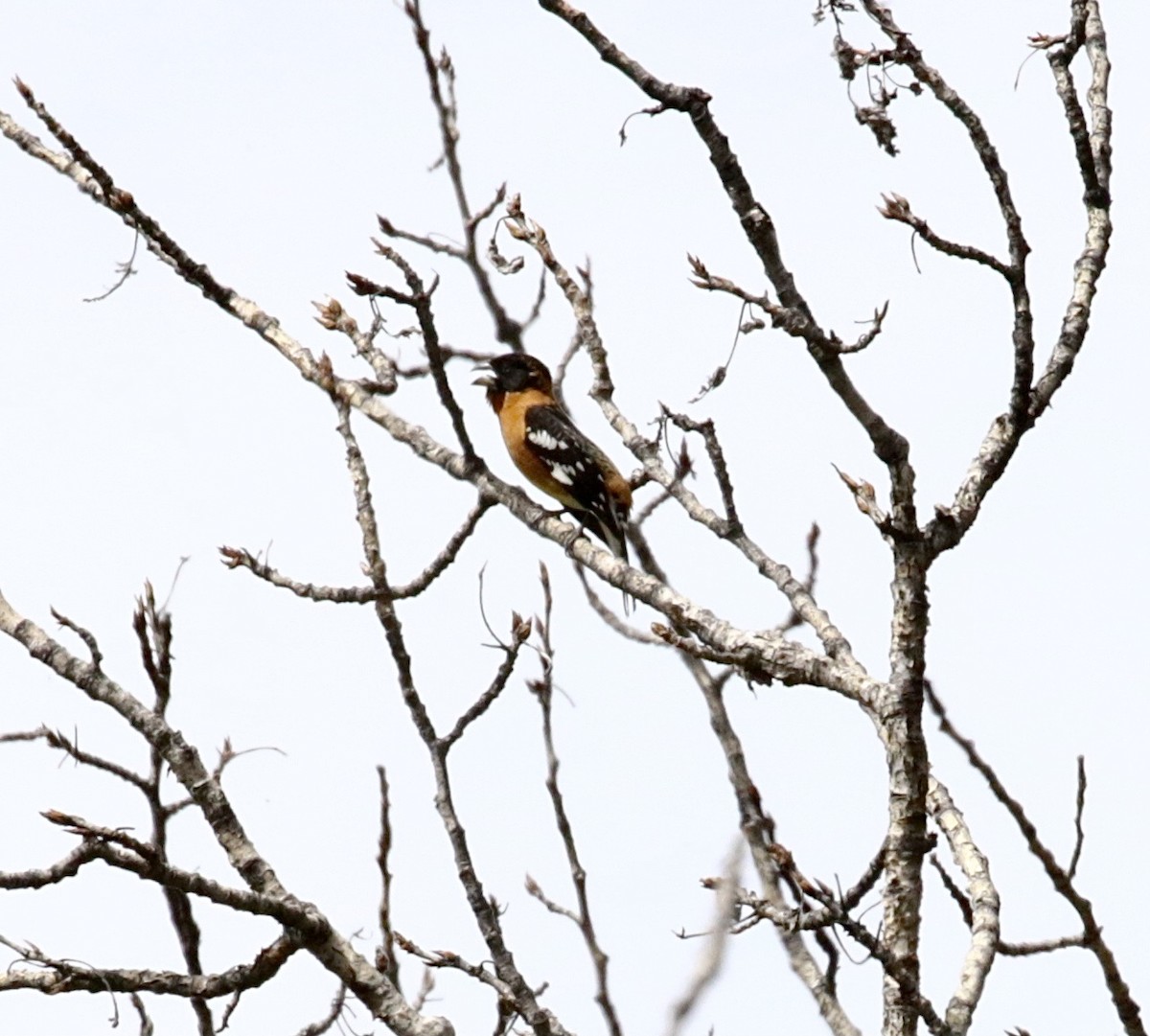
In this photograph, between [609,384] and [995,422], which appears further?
[609,384]

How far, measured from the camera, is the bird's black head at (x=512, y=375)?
10.7 meters

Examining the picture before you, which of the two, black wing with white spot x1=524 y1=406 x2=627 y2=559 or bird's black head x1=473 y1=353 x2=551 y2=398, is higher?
bird's black head x1=473 y1=353 x2=551 y2=398

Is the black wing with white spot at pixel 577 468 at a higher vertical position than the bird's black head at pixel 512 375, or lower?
lower

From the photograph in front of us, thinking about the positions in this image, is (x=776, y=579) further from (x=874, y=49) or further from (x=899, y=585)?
(x=874, y=49)

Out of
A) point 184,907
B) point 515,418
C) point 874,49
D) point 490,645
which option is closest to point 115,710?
point 184,907

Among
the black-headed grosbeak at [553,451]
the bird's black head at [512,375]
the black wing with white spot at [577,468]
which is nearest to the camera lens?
the black wing with white spot at [577,468]

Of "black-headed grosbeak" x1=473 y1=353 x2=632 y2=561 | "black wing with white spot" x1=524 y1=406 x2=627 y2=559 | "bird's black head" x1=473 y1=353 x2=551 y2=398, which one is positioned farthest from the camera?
"bird's black head" x1=473 y1=353 x2=551 y2=398

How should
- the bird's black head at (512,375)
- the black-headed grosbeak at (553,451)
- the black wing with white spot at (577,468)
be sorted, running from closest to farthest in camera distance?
the black wing with white spot at (577,468) < the black-headed grosbeak at (553,451) < the bird's black head at (512,375)

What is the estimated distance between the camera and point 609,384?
6.84 m

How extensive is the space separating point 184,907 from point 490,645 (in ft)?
5.05

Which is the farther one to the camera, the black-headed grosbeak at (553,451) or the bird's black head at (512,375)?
the bird's black head at (512,375)

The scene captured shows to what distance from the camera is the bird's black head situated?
1074 centimetres

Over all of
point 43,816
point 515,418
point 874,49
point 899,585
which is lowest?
point 43,816

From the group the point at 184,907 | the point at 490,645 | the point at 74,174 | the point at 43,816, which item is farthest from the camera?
the point at 74,174
